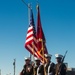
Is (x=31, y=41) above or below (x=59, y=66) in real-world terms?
above

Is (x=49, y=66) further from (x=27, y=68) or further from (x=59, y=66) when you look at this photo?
(x=27, y=68)

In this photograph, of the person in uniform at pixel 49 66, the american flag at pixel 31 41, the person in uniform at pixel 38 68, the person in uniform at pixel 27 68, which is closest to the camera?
the person in uniform at pixel 49 66

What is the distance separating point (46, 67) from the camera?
682 inches

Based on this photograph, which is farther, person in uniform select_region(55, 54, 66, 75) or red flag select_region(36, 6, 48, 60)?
red flag select_region(36, 6, 48, 60)

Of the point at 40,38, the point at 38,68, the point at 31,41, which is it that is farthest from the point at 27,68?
the point at 40,38

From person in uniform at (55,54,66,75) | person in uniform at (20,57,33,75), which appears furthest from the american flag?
person in uniform at (55,54,66,75)

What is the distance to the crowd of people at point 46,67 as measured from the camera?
16406 mm

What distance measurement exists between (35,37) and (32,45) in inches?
52.6

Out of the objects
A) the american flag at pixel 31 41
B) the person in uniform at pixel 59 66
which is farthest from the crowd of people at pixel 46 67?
the american flag at pixel 31 41

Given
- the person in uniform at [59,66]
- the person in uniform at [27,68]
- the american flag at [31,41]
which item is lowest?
the person in uniform at [59,66]

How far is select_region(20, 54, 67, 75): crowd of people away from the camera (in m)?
16.4

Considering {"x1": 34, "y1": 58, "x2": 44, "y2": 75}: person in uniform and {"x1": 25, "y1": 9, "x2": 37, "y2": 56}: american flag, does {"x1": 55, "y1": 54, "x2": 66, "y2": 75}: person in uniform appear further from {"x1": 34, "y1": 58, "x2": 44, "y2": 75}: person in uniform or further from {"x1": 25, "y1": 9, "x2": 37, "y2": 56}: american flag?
{"x1": 25, "y1": 9, "x2": 37, "y2": 56}: american flag

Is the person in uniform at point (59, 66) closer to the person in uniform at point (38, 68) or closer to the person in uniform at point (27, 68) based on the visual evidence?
the person in uniform at point (38, 68)

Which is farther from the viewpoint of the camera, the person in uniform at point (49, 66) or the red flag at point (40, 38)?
the red flag at point (40, 38)
